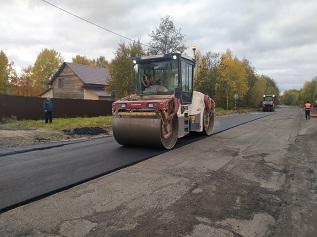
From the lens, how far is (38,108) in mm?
18000

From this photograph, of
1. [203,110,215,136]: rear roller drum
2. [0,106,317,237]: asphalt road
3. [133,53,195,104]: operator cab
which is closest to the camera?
[0,106,317,237]: asphalt road

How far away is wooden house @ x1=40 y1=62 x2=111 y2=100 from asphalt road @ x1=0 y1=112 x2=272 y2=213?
23.9m

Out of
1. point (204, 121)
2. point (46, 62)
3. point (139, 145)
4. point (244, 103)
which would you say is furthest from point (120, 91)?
point (46, 62)

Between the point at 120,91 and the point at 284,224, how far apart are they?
71.2 feet

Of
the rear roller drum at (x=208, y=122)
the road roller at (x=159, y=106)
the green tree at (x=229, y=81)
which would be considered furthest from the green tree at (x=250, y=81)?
the road roller at (x=159, y=106)

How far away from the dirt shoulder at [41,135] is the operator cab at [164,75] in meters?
3.89

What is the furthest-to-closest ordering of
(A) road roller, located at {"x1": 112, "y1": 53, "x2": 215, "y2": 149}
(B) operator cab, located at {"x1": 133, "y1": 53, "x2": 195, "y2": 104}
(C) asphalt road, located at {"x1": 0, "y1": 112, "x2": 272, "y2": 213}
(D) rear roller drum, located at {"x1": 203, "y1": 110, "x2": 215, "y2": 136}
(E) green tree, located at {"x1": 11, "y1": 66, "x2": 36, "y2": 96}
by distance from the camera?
(E) green tree, located at {"x1": 11, "y1": 66, "x2": 36, "y2": 96} → (D) rear roller drum, located at {"x1": 203, "y1": 110, "x2": 215, "y2": 136} → (B) operator cab, located at {"x1": 133, "y1": 53, "x2": 195, "y2": 104} → (A) road roller, located at {"x1": 112, "y1": 53, "x2": 215, "y2": 149} → (C) asphalt road, located at {"x1": 0, "y1": 112, "x2": 272, "y2": 213}

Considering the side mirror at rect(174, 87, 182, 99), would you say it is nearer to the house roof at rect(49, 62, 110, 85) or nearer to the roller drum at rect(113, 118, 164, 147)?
the roller drum at rect(113, 118, 164, 147)

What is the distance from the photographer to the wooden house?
108ft

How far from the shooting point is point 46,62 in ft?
173

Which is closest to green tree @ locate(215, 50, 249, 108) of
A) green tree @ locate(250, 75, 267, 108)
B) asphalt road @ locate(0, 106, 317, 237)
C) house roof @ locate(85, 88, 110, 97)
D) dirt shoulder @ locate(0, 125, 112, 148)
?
green tree @ locate(250, 75, 267, 108)

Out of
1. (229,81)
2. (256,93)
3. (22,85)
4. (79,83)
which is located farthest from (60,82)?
(256,93)

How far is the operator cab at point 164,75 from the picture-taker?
28.6 feet

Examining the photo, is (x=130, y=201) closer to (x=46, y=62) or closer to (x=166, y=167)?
(x=166, y=167)
